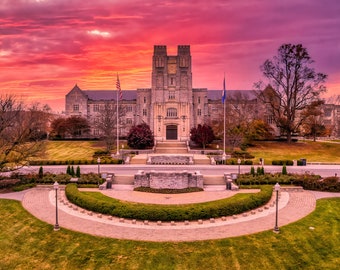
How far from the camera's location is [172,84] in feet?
251

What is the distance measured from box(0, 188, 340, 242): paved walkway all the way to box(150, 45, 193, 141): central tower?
4367 cm

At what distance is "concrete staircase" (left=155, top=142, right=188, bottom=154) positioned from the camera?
58781 mm

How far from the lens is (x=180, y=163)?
4712 centimetres

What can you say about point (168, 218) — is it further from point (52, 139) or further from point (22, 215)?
point (52, 139)

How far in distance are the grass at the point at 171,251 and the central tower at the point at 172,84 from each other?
52.8m

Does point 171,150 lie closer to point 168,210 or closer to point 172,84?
point 172,84

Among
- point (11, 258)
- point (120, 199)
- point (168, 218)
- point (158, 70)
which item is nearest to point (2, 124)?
point (120, 199)

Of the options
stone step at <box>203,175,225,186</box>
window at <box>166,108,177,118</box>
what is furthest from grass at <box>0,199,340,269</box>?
window at <box>166,108,177,118</box>

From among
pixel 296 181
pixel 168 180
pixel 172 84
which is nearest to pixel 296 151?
pixel 296 181

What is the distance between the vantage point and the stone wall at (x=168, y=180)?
32.9m

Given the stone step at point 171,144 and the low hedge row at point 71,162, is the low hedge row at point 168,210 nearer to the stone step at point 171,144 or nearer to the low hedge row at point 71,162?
the low hedge row at point 71,162

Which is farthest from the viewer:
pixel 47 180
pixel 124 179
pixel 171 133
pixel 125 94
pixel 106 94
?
pixel 106 94

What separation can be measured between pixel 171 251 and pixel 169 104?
5659 cm

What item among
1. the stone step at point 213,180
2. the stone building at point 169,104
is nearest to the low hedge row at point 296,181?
the stone step at point 213,180
